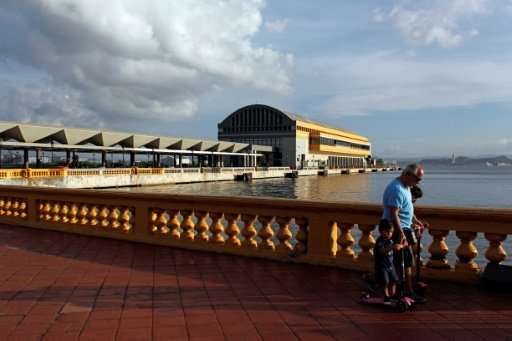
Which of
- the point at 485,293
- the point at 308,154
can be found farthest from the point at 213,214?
the point at 308,154

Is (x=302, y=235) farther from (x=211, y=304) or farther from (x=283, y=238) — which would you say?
(x=211, y=304)

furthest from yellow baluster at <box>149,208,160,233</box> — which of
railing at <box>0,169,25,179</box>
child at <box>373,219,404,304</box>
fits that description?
railing at <box>0,169,25,179</box>

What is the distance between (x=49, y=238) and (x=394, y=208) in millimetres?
6749

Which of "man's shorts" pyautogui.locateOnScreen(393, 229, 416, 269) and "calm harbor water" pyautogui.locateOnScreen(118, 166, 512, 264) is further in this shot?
"calm harbor water" pyautogui.locateOnScreen(118, 166, 512, 264)

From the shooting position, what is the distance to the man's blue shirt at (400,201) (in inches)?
183

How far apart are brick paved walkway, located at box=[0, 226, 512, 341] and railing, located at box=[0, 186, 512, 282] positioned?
0.30 meters

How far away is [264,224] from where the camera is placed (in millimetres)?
6988

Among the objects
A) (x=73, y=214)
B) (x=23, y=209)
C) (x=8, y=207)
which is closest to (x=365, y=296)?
(x=73, y=214)

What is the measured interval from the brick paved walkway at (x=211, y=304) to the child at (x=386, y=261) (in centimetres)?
27

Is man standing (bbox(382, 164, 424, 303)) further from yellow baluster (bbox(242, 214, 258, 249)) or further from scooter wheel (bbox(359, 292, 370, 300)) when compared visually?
yellow baluster (bbox(242, 214, 258, 249))

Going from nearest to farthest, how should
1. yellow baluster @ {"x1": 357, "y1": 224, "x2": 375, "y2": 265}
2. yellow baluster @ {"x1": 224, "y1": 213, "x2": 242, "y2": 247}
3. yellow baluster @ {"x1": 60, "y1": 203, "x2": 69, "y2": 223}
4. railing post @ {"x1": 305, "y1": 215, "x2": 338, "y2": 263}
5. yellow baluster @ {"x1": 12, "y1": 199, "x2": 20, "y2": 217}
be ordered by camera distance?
yellow baluster @ {"x1": 357, "y1": 224, "x2": 375, "y2": 265} < railing post @ {"x1": 305, "y1": 215, "x2": 338, "y2": 263} < yellow baluster @ {"x1": 224, "y1": 213, "x2": 242, "y2": 247} < yellow baluster @ {"x1": 60, "y1": 203, "x2": 69, "y2": 223} < yellow baluster @ {"x1": 12, "y1": 199, "x2": 20, "y2": 217}

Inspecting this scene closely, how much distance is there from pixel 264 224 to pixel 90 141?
190 feet

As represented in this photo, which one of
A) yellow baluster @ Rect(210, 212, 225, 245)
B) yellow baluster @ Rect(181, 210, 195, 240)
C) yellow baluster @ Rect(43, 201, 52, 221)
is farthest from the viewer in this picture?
yellow baluster @ Rect(43, 201, 52, 221)

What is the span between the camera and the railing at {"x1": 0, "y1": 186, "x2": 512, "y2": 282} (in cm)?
564
